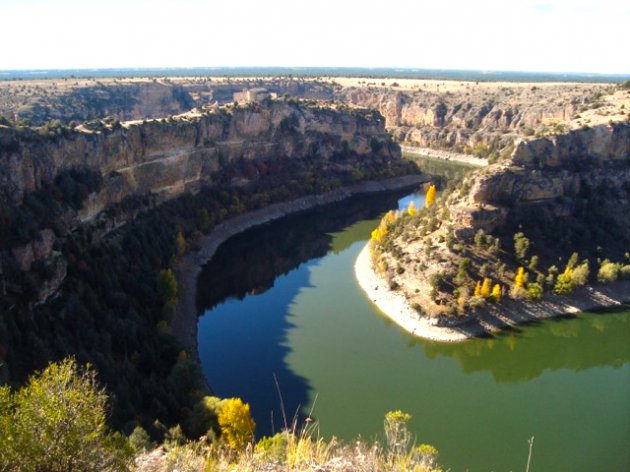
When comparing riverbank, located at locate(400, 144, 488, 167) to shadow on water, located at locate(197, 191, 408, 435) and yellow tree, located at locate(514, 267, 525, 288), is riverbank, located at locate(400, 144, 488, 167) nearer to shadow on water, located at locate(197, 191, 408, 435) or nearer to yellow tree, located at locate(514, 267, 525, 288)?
shadow on water, located at locate(197, 191, 408, 435)

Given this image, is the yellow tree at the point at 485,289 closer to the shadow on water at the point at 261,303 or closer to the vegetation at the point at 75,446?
the shadow on water at the point at 261,303

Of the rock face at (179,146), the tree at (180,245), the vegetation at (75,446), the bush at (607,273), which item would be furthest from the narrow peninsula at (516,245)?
the vegetation at (75,446)

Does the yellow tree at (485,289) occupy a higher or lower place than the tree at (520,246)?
lower

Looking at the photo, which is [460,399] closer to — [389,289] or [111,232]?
[389,289]

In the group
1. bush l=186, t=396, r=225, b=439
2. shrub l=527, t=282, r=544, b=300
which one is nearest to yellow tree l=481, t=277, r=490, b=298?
shrub l=527, t=282, r=544, b=300

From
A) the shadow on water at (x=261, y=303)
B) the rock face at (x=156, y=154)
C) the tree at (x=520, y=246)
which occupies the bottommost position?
the shadow on water at (x=261, y=303)
